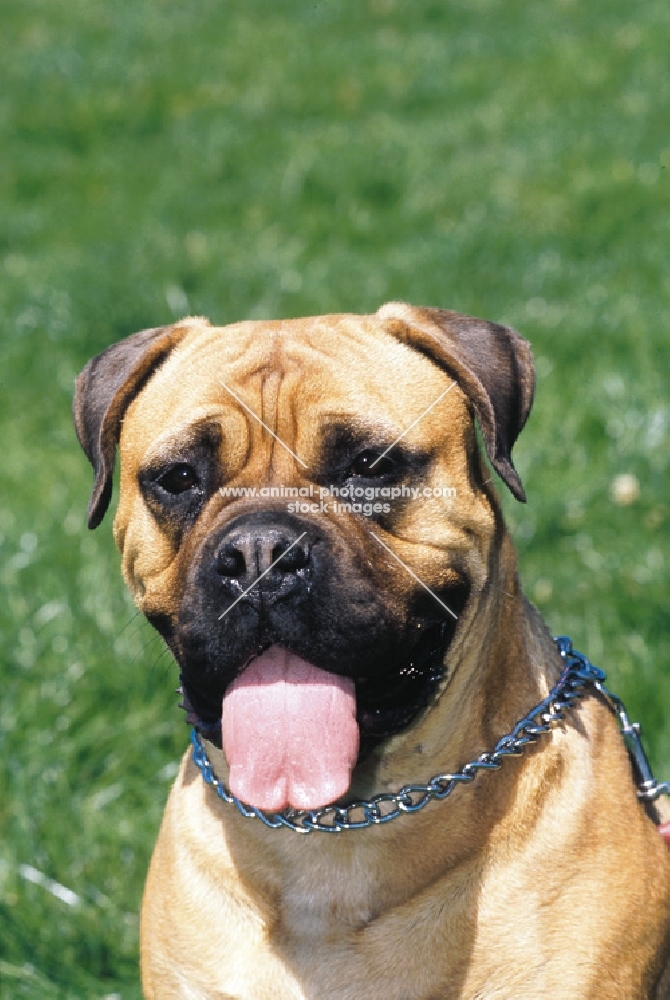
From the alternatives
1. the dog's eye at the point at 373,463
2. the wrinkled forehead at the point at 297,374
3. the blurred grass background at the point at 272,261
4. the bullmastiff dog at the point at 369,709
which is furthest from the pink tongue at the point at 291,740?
the blurred grass background at the point at 272,261

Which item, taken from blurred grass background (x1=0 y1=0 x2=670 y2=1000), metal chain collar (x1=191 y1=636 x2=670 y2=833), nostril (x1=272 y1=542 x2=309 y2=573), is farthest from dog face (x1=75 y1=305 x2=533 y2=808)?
blurred grass background (x1=0 y1=0 x2=670 y2=1000)

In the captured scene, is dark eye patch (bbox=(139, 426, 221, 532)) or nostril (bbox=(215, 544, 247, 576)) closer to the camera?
nostril (bbox=(215, 544, 247, 576))

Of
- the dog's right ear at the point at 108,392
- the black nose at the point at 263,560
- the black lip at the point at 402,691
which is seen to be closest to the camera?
the black nose at the point at 263,560

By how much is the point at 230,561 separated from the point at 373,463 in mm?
409

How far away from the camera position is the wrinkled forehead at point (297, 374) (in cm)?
283

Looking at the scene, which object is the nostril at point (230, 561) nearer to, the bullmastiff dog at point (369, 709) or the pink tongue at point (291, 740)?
the bullmastiff dog at point (369, 709)

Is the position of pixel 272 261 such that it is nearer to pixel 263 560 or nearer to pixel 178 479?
pixel 178 479

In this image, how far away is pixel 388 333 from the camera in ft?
9.89

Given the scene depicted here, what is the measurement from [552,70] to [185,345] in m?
6.68

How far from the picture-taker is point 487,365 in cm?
288

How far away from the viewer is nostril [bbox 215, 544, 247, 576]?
255 cm

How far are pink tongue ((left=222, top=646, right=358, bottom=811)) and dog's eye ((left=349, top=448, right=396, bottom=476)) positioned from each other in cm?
44

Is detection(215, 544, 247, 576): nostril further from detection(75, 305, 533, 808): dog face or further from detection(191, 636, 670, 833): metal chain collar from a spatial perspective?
detection(191, 636, 670, 833): metal chain collar

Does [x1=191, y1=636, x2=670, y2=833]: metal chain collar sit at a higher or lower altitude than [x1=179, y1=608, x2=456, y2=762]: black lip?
lower
